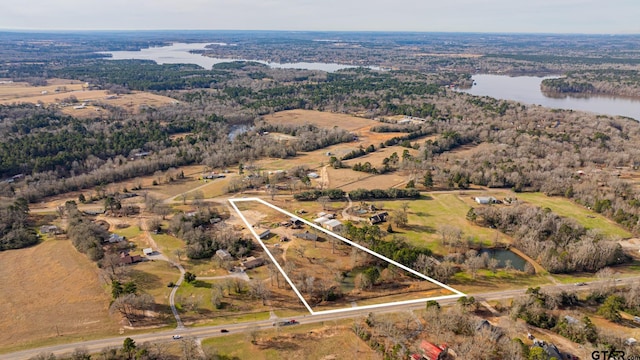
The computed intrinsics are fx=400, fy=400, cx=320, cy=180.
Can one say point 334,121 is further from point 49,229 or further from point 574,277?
point 574,277

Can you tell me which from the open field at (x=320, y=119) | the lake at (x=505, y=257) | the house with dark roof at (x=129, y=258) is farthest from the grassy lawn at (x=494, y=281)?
the open field at (x=320, y=119)

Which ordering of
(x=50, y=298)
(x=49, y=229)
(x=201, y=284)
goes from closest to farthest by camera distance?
(x=50, y=298) → (x=201, y=284) → (x=49, y=229)

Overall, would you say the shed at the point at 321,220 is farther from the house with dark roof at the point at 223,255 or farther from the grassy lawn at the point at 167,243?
the grassy lawn at the point at 167,243

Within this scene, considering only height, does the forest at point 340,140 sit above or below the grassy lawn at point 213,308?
above

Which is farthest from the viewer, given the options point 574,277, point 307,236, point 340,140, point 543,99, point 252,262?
point 543,99

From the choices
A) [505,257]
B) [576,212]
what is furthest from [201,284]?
[576,212]
